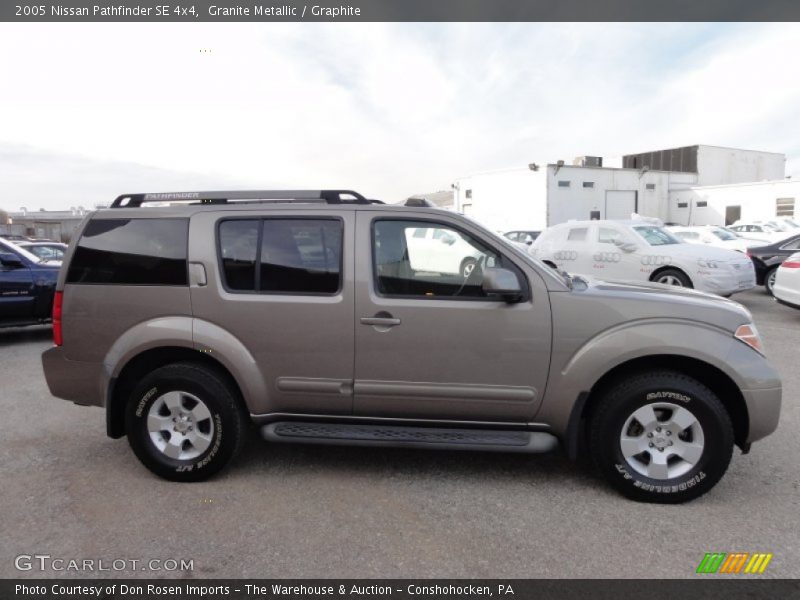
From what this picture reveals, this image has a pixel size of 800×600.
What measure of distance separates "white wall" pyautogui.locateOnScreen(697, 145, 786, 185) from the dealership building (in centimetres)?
239

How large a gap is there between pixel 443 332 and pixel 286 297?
3.42ft

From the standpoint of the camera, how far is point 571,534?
282 cm

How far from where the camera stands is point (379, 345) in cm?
326

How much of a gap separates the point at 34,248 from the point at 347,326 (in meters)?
10.8

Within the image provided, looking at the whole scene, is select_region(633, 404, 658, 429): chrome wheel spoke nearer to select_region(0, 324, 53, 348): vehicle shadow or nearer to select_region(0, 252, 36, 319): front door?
select_region(0, 252, 36, 319): front door

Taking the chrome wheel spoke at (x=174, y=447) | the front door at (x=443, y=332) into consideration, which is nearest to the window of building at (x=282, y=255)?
the front door at (x=443, y=332)

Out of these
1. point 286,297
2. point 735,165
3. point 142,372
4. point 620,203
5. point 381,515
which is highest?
point 735,165

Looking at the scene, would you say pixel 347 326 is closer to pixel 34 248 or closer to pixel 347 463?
pixel 347 463

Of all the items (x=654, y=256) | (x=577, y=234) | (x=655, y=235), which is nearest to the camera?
(x=654, y=256)

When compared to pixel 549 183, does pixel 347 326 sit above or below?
below

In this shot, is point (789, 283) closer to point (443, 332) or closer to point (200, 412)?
point (443, 332)

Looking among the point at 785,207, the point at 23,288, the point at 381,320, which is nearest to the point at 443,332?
the point at 381,320

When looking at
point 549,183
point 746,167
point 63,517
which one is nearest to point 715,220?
point 549,183

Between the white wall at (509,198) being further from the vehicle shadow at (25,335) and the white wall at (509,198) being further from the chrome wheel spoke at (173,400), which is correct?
the chrome wheel spoke at (173,400)
